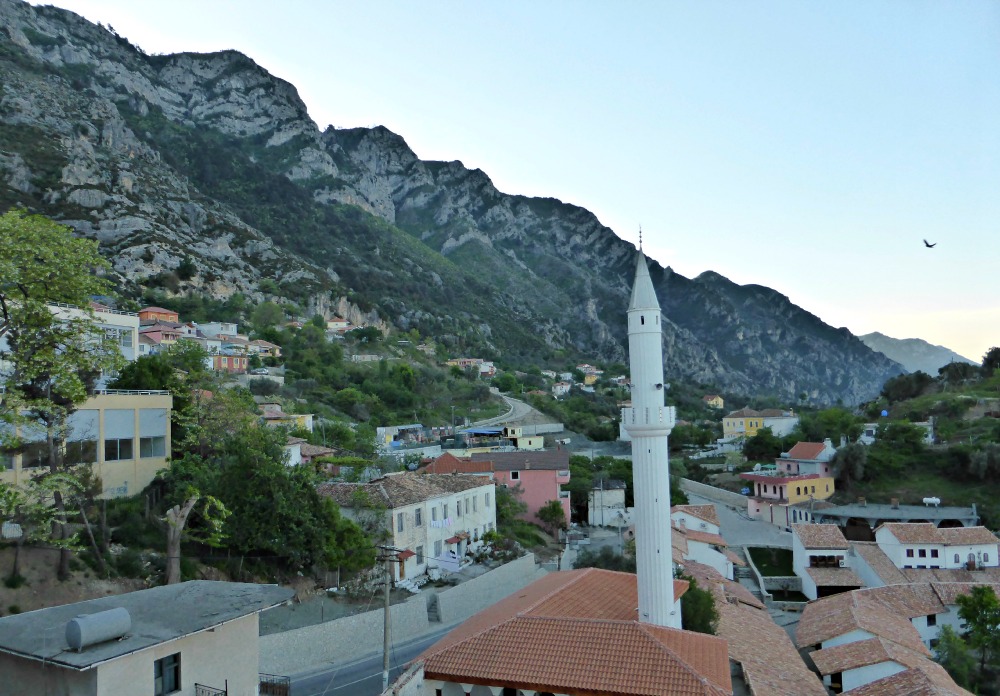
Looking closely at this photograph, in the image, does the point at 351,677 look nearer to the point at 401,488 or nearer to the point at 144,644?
the point at 144,644

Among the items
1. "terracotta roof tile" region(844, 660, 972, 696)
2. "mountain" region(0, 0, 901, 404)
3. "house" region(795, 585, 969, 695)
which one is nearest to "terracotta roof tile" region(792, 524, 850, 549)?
"house" region(795, 585, 969, 695)

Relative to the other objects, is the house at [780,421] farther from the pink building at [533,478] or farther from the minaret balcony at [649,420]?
the minaret balcony at [649,420]

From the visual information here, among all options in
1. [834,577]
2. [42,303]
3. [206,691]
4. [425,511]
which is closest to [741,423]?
[834,577]

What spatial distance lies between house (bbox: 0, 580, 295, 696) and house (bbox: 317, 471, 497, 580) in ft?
36.8

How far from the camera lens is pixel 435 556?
1097 inches

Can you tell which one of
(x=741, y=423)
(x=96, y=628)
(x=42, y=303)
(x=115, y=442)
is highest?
(x=42, y=303)

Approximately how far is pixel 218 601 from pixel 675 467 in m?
54.0

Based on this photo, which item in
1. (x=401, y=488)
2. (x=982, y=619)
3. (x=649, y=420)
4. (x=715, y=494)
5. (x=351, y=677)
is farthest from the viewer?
(x=715, y=494)

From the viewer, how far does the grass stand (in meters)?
39.1

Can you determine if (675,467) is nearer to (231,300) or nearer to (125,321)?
(125,321)

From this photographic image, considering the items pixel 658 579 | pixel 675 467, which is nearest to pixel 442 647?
pixel 658 579

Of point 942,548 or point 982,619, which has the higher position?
point 942,548

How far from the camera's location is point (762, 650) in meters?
22.3

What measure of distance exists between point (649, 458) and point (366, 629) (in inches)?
358
